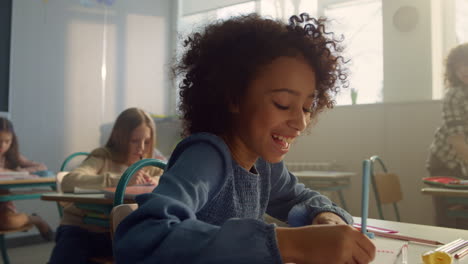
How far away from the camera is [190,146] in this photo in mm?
718

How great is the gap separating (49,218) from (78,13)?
7.34 feet

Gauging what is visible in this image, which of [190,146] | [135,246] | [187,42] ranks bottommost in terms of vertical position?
[135,246]

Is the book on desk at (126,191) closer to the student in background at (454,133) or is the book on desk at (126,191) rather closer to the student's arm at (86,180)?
the student's arm at (86,180)

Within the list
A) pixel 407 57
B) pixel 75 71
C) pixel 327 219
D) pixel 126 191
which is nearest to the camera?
pixel 327 219

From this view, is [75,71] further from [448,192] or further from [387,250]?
[387,250]

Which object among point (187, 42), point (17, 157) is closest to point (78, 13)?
point (17, 157)

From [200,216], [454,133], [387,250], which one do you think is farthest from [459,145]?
[200,216]

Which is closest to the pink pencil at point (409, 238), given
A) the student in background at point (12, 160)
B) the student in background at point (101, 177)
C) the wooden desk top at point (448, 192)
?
the wooden desk top at point (448, 192)

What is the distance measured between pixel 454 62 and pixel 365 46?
4.08 ft

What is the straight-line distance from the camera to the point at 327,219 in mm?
890

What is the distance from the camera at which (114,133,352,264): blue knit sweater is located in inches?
18.7

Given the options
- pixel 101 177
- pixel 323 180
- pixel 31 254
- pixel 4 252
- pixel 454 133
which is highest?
pixel 454 133

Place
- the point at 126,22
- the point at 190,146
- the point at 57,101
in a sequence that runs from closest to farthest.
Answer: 1. the point at 190,146
2. the point at 57,101
3. the point at 126,22

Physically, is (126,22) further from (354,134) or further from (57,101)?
(354,134)
